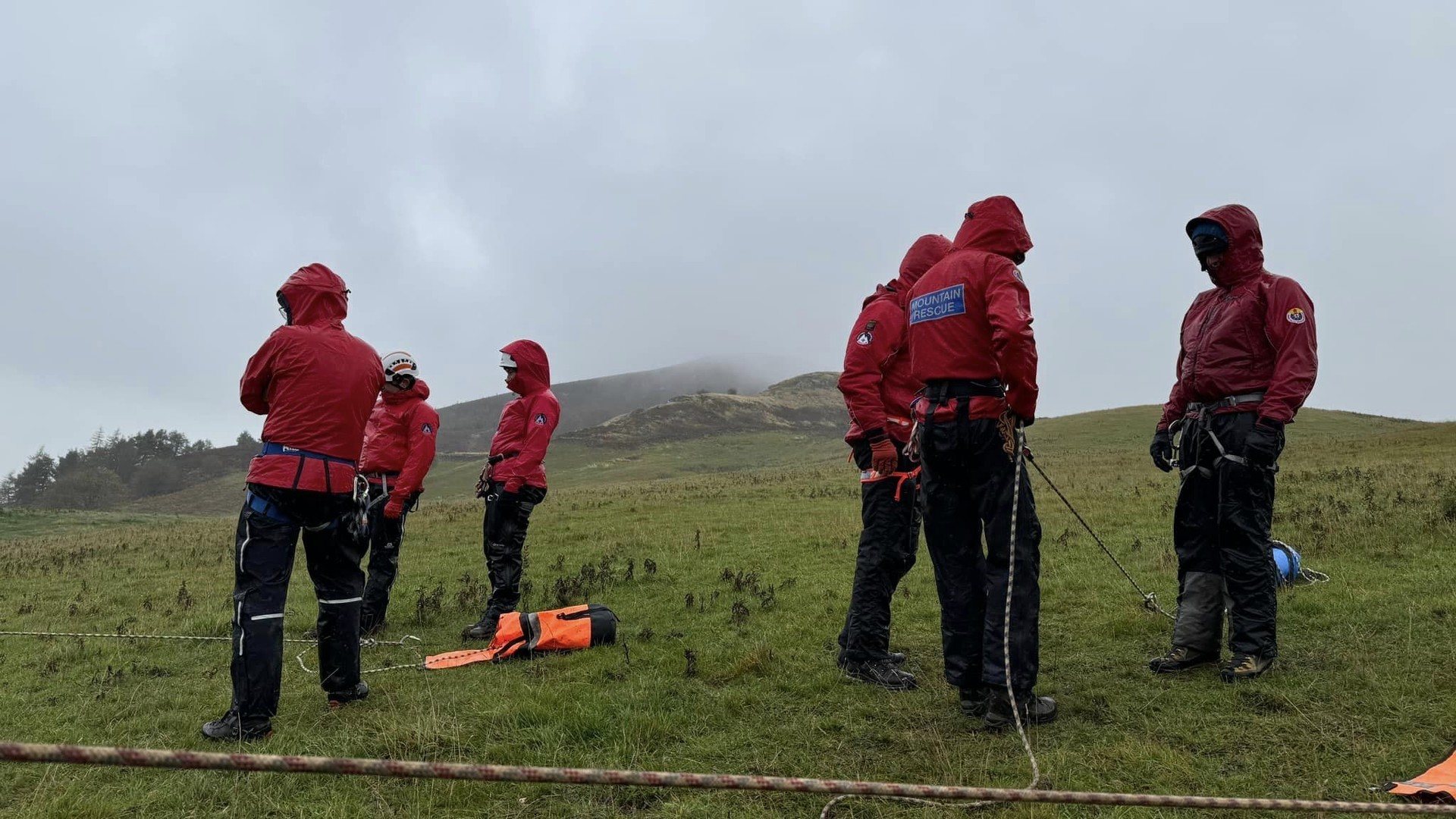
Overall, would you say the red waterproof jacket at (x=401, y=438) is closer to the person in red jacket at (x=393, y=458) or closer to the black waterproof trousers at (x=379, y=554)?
the person in red jacket at (x=393, y=458)

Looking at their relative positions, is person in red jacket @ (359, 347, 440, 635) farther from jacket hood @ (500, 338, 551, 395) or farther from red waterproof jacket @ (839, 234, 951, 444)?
red waterproof jacket @ (839, 234, 951, 444)

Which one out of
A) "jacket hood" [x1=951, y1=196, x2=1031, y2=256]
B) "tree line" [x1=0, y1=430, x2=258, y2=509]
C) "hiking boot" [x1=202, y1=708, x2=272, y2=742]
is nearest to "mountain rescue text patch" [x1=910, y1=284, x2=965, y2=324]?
"jacket hood" [x1=951, y1=196, x2=1031, y2=256]

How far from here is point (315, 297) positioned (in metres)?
5.54

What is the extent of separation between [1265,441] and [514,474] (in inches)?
256

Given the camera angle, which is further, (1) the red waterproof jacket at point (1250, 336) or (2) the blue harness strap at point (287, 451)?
(2) the blue harness strap at point (287, 451)

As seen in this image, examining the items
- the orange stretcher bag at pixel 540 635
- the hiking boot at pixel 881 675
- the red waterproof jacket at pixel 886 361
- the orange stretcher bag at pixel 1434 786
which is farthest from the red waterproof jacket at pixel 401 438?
the orange stretcher bag at pixel 1434 786

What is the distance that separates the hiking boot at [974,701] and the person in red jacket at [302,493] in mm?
4323

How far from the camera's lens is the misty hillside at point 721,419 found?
8612 cm

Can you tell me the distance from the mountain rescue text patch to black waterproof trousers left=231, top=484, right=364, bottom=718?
4168 mm

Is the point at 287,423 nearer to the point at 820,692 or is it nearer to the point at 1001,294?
the point at 820,692

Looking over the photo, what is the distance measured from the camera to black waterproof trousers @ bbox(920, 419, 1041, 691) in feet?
14.8

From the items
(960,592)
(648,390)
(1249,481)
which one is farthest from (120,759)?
(648,390)

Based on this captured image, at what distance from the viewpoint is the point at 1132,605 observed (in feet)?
23.5

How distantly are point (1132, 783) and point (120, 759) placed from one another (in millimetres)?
3913
